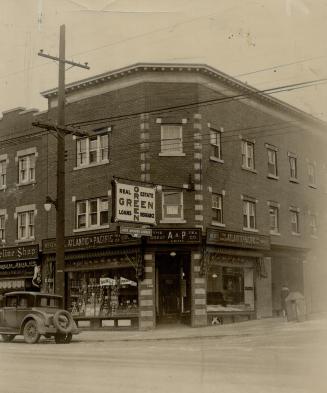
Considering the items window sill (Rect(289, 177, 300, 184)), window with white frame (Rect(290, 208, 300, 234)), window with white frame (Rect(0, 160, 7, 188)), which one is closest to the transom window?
window sill (Rect(289, 177, 300, 184))

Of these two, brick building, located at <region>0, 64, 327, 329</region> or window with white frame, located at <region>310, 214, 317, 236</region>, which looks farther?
window with white frame, located at <region>310, 214, 317, 236</region>

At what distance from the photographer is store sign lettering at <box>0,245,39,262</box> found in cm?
2912

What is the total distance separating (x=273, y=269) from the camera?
30.2m

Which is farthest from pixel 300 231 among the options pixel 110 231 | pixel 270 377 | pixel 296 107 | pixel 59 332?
pixel 270 377

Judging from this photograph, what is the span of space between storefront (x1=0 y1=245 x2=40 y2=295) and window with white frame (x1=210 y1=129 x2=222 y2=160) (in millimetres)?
9369

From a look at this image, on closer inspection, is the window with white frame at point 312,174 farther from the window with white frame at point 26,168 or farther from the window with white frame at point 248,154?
the window with white frame at point 26,168

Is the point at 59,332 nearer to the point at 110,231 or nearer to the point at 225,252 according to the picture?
the point at 110,231

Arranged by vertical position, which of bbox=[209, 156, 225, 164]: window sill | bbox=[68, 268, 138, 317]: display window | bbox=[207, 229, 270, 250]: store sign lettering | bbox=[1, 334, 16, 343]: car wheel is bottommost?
bbox=[1, 334, 16, 343]: car wheel

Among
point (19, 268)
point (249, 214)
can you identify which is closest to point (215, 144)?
point (249, 214)

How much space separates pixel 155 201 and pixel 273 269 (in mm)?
8259

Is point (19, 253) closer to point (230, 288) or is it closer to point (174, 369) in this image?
point (230, 288)

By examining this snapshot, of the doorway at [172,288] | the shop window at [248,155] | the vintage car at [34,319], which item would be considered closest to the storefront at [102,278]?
the doorway at [172,288]

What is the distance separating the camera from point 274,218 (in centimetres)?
3084

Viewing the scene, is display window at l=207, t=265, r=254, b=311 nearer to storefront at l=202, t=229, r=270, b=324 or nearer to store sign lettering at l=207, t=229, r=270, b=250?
storefront at l=202, t=229, r=270, b=324
